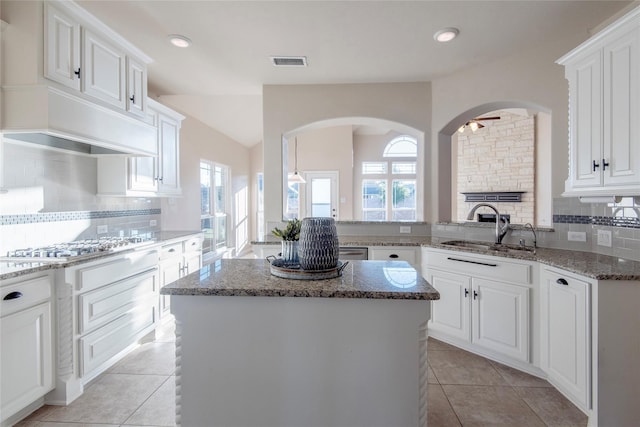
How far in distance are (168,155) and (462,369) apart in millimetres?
3451

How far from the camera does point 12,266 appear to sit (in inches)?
68.8

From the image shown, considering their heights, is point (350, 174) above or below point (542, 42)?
below

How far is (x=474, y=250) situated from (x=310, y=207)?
5646 millimetres

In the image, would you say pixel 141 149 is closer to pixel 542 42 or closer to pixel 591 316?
pixel 591 316

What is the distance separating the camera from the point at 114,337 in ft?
7.61

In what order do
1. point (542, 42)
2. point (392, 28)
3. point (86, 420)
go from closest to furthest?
point (86, 420) → point (392, 28) → point (542, 42)

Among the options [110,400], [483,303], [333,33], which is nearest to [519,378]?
[483,303]

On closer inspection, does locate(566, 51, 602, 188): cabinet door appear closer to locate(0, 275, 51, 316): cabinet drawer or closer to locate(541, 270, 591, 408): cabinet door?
locate(541, 270, 591, 408): cabinet door

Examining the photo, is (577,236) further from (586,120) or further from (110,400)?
(110,400)

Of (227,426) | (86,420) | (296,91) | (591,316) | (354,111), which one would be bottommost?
(86,420)

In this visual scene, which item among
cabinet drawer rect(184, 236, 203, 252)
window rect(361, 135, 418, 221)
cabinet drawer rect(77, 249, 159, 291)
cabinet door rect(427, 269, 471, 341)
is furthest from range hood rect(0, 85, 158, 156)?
window rect(361, 135, 418, 221)

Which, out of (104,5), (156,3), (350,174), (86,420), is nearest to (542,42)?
(156,3)

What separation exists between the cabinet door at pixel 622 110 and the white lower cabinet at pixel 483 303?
810 mm

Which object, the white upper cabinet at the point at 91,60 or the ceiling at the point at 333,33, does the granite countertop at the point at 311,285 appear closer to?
the white upper cabinet at the point at 91,60
